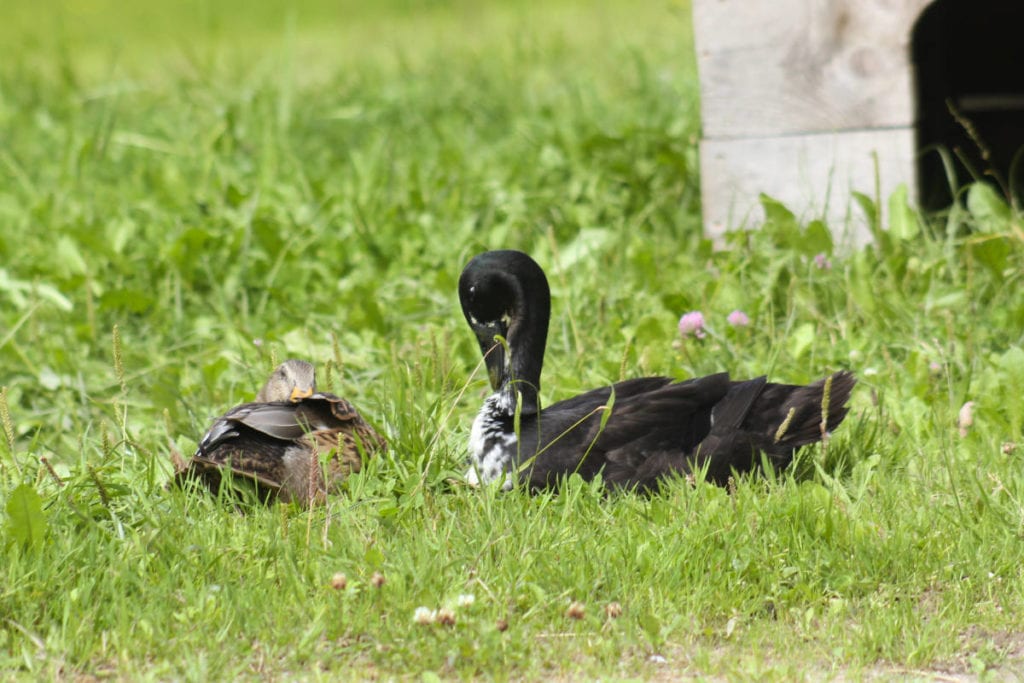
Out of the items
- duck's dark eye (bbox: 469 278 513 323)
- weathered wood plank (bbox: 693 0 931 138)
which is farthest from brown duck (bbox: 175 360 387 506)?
weathered wood plank (bbox: 693 0 931 138)

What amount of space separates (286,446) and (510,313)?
0.77 m

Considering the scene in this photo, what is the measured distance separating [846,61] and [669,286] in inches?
48.1

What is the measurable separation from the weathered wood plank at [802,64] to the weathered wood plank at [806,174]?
2.1 inches

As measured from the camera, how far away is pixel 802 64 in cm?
582

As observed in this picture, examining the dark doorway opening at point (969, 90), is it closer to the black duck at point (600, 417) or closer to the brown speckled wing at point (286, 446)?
the black duck at point (600, 417)

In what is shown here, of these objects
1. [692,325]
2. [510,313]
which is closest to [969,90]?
[692,325]

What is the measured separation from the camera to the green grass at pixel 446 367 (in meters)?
3.07

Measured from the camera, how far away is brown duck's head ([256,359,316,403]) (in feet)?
14.2

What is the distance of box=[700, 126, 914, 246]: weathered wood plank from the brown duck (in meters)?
2.30

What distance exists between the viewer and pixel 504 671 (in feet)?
9.58

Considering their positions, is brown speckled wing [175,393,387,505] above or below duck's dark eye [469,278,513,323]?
below

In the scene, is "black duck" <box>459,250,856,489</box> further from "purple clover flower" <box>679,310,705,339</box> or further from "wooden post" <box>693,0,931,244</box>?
"wooden post" <box>693,0,931,244</box>

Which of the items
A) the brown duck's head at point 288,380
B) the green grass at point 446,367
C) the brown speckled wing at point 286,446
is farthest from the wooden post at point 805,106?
the brown speckled wing at point 286,446

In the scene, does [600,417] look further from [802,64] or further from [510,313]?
[802,64]
